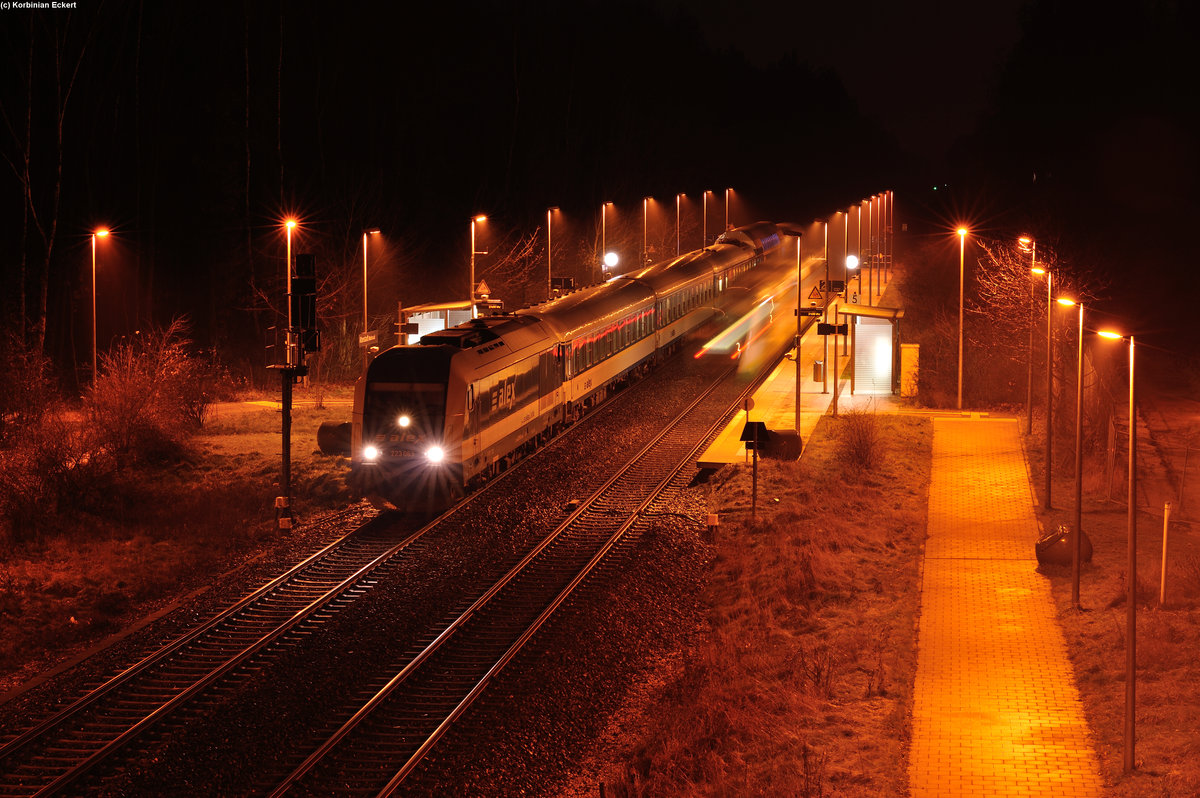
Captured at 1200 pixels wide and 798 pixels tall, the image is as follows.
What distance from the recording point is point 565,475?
25.3m

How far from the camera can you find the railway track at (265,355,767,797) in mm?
11766

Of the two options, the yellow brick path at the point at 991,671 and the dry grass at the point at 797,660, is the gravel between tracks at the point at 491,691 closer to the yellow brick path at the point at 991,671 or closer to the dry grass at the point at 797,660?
the dry grass at the point at 797,660

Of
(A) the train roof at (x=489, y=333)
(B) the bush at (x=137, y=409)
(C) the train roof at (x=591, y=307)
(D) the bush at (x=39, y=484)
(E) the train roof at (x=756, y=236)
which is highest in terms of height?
(E) the train roof at (x=756, y=236)

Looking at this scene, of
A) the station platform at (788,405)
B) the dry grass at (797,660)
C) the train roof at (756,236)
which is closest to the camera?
the dry grass at (797,660)

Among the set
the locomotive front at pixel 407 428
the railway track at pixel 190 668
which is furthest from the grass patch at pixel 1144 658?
the locomotive front at pixel 407 428

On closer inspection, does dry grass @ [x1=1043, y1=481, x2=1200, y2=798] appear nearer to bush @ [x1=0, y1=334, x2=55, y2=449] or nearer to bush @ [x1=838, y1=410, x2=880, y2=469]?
bush @ [x1=838, y1=410, x2=880, y2=469]

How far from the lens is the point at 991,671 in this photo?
14.2 m

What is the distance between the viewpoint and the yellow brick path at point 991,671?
1137cm

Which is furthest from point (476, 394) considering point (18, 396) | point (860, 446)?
point (18, 396)

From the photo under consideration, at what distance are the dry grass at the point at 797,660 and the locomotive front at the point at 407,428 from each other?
199 inches

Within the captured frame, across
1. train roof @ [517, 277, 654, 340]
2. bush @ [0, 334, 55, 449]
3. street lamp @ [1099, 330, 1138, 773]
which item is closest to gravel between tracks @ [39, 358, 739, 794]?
street lamp @ [1099, 330, 1138, 773]

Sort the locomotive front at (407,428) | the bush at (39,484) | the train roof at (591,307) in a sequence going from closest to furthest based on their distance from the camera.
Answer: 1. the bush at (39,484)
2. the locomotive front at (407,428)
3. the train roof at (591,307)

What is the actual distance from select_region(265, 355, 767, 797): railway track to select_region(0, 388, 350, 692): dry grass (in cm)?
444

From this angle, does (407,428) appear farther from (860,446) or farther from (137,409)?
(860,446)
